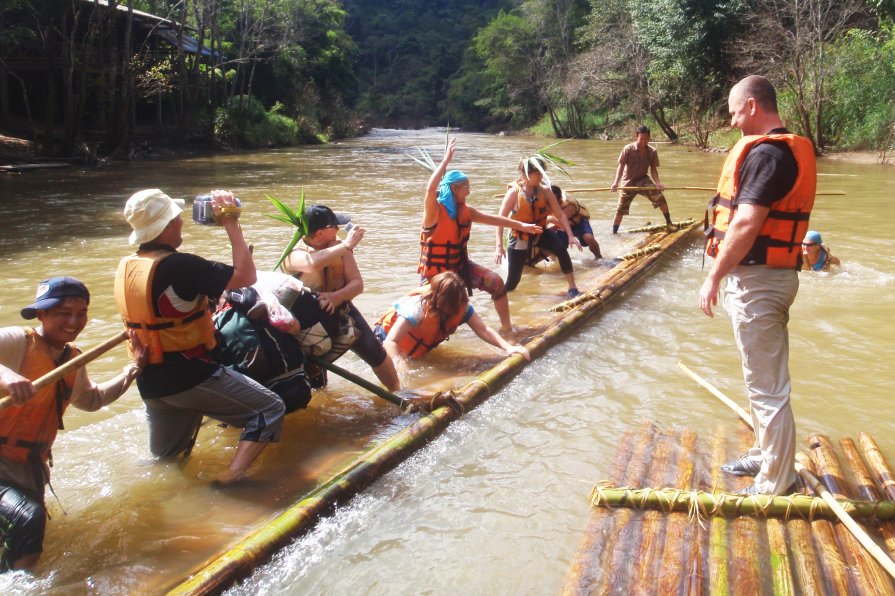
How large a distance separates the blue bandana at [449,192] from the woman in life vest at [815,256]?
4.18 meters

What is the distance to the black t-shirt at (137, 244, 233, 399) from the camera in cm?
329

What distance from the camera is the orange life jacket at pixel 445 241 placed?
6.17 metres

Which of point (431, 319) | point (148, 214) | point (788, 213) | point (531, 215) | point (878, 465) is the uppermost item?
point (788, 213)

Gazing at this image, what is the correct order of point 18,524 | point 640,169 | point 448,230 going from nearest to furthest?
point 18,524, point 448,230, point 640,169

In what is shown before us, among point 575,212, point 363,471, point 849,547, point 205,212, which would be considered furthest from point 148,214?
point 575,212

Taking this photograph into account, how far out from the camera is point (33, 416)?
10.3ft

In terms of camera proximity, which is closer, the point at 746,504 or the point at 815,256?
the point at 746,504

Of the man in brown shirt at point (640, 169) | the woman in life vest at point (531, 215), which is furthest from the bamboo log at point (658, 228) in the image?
the woman in life vest at point (531, 215)

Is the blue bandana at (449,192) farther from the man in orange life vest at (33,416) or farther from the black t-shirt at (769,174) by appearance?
the man in orange life vest at (33,416)

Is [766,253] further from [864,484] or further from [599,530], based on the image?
[599,530]

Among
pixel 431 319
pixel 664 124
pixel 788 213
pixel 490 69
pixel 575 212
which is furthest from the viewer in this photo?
pixel 490 69

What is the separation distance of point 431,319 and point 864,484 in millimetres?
3030

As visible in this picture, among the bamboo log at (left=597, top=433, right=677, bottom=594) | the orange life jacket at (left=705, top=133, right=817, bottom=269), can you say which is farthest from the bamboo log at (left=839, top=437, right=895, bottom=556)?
the orange life jacket at (left=705, top=133, right=817, bottom=269)

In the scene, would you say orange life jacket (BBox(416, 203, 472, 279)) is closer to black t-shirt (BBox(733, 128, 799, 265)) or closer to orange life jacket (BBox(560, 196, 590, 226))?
orange life jacket (BBox(560, 196, 590, 226))
